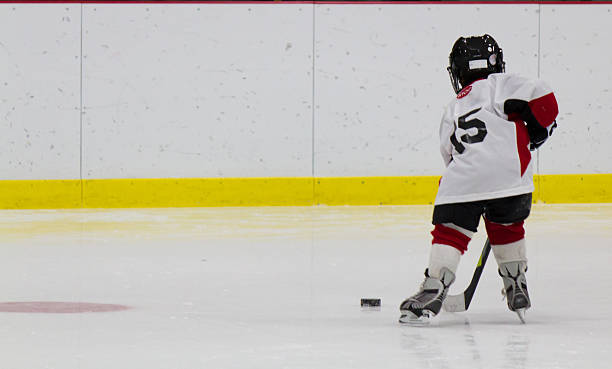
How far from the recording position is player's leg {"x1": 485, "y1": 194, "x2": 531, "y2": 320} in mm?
3975

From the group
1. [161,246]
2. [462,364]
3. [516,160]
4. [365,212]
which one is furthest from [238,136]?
[462,364]

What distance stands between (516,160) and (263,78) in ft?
20.1

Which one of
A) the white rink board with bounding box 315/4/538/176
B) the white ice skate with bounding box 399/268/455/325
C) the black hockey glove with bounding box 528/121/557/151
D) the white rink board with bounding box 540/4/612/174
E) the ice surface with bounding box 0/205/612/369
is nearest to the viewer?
the ice surface with bounding box 0/205/612/369

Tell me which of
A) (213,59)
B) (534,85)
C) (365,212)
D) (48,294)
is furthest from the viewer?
(213,59)

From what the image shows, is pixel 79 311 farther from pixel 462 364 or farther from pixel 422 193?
pixel 422 193

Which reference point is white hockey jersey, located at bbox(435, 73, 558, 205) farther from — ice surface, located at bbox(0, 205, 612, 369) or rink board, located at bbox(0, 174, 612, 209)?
rink board, located at bbox(0, 174, 612, 209)

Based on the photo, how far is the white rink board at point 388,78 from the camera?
10.0m

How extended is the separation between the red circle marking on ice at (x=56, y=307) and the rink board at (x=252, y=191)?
17.5ft

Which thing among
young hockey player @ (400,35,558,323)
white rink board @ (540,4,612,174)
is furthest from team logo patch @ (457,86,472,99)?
white rink board @ (540,4,612,174)

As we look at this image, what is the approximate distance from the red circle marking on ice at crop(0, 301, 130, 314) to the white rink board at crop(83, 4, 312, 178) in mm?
5428

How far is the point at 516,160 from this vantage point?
13.0 ft

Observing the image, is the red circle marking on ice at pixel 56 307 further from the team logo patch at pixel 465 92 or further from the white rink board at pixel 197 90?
the white rink board at pixel 197 90

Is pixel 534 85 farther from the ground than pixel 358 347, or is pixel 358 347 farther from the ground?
pixel 534 85

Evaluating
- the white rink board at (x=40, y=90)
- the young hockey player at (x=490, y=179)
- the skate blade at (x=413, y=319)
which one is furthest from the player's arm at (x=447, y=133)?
the white rink board at (x=40, y=90)
